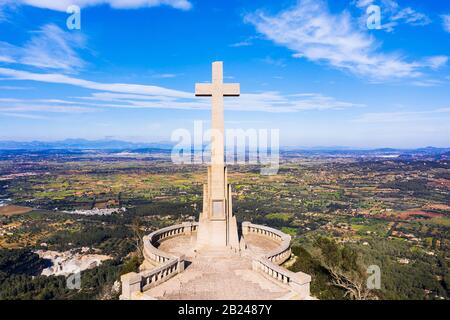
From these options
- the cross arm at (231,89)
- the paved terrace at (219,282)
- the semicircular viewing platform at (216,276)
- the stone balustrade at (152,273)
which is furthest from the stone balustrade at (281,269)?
the cross arm at (231,89)

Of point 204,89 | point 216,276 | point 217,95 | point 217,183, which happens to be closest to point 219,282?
point 216,276

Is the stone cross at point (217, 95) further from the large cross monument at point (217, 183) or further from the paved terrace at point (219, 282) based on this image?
the paved terrace at point (219, 282)

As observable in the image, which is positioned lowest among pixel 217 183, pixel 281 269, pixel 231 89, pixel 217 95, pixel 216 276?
pixel 216 276

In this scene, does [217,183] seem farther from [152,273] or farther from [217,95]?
[152,273]

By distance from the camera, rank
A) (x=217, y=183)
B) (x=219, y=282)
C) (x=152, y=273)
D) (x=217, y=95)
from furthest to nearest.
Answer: (x=217, y=183) → (x=217, y=95) → (x=219, y=282) → (x=152, y=273)

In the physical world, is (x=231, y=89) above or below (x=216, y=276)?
above

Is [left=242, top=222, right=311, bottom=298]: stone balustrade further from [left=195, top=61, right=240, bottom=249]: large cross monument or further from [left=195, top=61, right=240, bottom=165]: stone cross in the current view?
[left=195, top=61, right=240, bottom=165]: stone cross
